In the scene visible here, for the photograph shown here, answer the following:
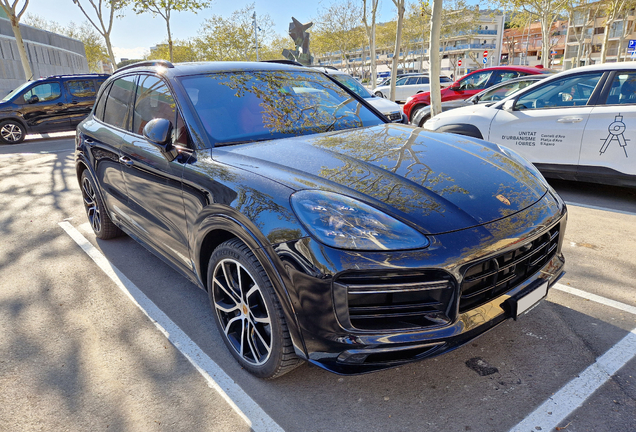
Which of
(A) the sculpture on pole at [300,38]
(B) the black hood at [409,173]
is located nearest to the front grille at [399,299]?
A: (B) the black hood at [409,173]

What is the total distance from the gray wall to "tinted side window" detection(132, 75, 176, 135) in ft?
87.8

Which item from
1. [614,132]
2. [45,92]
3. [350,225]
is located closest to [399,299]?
[350,225]

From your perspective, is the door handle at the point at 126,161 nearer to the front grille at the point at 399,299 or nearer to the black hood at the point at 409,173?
the black hood at the point at 409,173

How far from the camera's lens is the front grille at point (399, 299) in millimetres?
1778

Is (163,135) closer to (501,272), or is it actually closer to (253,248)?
(253,248)

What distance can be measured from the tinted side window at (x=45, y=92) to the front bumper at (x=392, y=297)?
13.7 m

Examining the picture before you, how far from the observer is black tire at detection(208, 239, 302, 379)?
2.04 m

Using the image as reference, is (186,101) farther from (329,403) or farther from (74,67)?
(74,67)

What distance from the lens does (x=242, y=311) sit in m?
A: 2.34

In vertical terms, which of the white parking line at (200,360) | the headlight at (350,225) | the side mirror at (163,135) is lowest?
the white parking line at (200,360)

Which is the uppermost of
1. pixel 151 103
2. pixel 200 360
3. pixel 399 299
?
pixel 151 103

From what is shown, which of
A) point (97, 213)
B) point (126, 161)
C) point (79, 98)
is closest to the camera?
point (126, 161)

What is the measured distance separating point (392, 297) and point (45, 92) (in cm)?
1415

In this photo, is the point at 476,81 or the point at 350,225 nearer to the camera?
the point at 350,225
